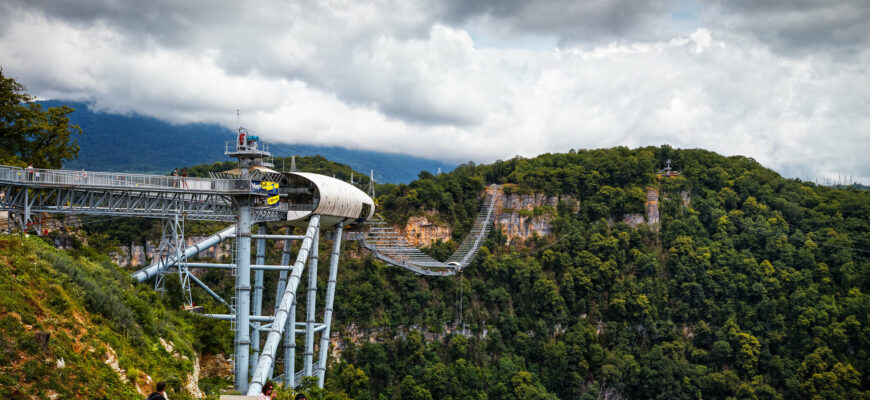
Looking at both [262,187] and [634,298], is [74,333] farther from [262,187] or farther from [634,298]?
[634,298]

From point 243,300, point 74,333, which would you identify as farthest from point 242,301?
point 74,333

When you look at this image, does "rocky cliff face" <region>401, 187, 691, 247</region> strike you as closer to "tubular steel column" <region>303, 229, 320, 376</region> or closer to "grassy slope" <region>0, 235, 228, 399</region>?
"tubular steel column" <region>303, 229, 320, 376</region>

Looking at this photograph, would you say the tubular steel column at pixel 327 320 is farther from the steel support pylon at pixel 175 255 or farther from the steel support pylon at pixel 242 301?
the steel support pylon at pixel 242 301

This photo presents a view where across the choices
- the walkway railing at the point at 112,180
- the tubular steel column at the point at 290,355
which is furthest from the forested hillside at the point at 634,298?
the walkway railing at the point at 112,180

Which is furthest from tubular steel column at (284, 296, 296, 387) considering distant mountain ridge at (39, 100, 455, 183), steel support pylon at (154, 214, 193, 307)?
distant mountain ridge at (39, 100, 455, 183)

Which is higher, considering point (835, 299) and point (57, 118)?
point (57, 118)

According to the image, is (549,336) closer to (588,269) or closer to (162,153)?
(588,269)

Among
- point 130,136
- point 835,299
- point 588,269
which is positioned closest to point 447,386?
point 588,269

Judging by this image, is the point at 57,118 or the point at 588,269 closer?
the point at 57,118
